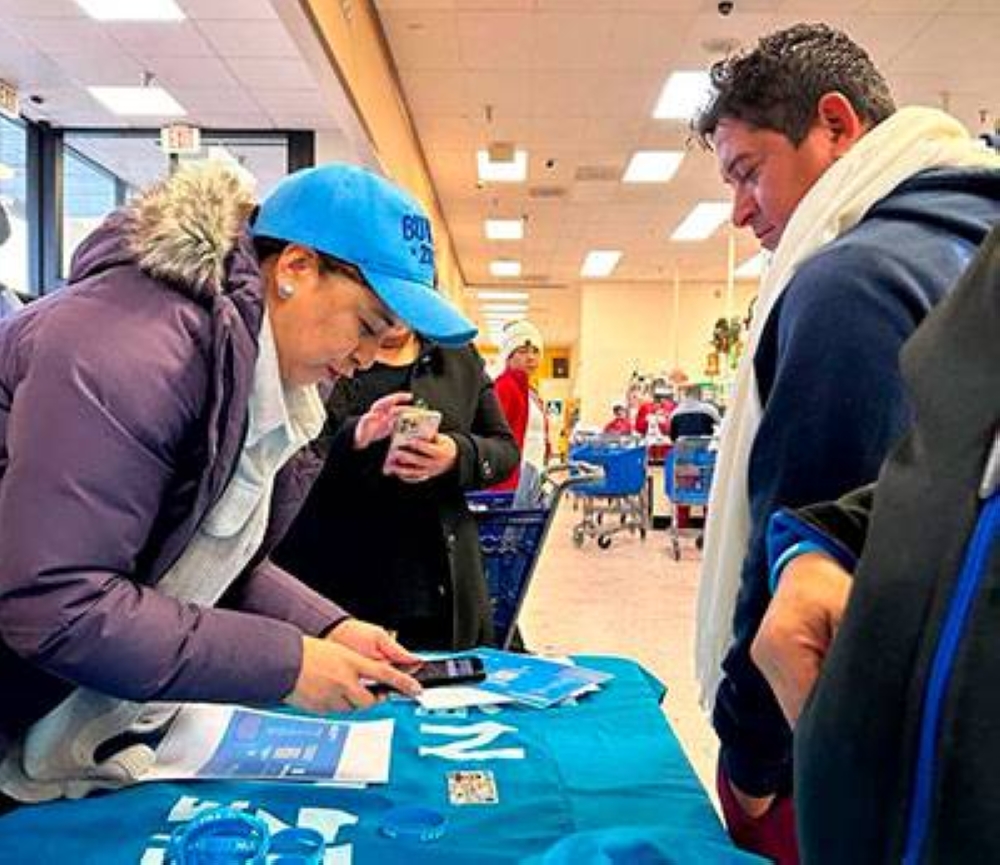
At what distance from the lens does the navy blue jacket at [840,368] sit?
3.32ft

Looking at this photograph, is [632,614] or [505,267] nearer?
[632,614]

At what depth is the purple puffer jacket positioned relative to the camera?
3.10 ft

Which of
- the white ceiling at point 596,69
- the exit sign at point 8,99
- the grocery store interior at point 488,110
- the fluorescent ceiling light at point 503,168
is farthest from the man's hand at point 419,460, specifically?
the fluorescent ceiling light at point 503,168

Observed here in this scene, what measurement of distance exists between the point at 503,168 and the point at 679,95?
2806 millimetres

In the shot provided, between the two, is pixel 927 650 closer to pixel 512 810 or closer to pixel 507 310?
pixel 512 810

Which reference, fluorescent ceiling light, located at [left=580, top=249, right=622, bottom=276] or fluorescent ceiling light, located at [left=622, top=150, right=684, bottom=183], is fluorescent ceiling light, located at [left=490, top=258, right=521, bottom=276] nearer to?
fluorescent ceiling light, located at [left=580, top=249, right=622, bottom=276]

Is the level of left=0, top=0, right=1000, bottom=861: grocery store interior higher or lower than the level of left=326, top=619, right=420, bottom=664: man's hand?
higher

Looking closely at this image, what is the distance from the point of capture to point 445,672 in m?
1.45

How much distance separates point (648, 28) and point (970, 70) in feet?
8.49

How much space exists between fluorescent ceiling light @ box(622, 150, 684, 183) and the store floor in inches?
145

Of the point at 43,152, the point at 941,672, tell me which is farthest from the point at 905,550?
the point at 43,152

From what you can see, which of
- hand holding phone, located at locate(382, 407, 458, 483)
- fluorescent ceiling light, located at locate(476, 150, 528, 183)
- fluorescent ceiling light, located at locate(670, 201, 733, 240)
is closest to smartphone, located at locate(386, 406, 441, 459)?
hand holding phone, located at locate(382, 407, 458, 483)

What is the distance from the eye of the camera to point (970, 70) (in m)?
7.15

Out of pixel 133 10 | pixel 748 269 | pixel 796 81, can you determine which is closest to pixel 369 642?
pixel 796 81
